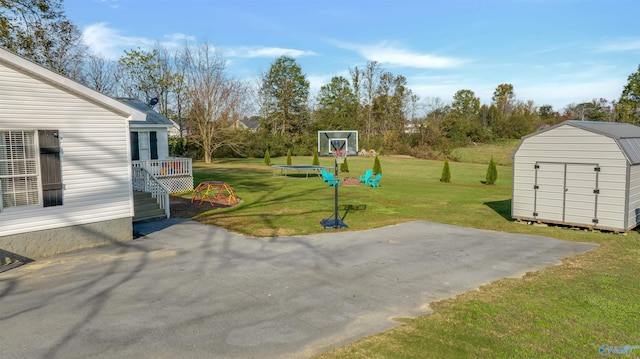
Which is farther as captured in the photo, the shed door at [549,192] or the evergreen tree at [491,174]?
the evergreen tree at [491,174]

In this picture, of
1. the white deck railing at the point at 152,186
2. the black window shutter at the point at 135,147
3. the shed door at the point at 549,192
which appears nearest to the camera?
the shed door at the point at 549,192

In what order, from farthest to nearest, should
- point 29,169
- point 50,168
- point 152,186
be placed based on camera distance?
point 152,186 → point 50,168 → point 29,169

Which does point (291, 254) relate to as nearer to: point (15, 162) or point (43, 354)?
point (43, 354)

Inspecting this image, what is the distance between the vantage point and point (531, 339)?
17.2 ft

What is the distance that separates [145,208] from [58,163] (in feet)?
15.0

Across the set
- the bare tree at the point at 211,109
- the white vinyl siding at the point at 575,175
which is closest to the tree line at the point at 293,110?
the bare tree at the point at 211,109

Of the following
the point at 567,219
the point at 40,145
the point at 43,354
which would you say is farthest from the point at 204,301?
the point at 567,219

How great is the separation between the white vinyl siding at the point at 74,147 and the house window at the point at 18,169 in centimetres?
22

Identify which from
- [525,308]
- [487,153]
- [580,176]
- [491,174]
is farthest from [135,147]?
[487,153]

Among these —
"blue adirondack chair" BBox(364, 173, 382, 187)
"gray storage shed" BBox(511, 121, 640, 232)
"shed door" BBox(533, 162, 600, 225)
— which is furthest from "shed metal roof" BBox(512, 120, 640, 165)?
"blue adirondack chair" BBox(364, 173, 382, 187)

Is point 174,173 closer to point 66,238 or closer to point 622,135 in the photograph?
point 66,238

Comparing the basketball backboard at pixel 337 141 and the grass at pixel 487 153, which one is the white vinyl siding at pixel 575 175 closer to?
the basketball backboard at pixel 337 141

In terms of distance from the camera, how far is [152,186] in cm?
1527

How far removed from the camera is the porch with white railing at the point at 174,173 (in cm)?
2047
